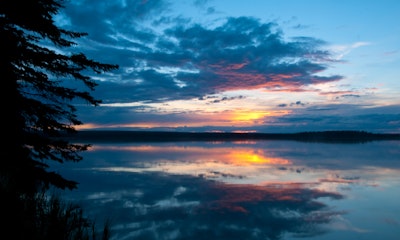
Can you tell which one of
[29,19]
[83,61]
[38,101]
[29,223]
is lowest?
[29,223]

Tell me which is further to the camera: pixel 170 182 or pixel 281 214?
pixel 170 182

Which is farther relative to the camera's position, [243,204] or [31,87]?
[243,204]

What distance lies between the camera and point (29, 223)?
18.4 ft

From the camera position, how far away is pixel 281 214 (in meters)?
14.2

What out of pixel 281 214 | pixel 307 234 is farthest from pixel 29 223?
pixel 281 214

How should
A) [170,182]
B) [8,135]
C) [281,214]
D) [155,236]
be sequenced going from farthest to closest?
[170,182]
[281,214]
[155,236]
[8,135]

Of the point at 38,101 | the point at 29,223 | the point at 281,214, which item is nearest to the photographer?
the point at 29,223

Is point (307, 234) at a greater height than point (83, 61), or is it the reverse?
point (83, 61)

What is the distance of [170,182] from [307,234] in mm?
12062

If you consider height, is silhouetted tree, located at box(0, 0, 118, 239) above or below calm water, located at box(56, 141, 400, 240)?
above

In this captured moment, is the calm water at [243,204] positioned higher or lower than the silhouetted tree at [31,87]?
lower

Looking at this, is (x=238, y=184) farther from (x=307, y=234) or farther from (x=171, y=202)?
(x=307, y=234)

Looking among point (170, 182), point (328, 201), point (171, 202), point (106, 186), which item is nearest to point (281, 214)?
point (328, 201)

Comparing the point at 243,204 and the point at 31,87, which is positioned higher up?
the point at 31,87
